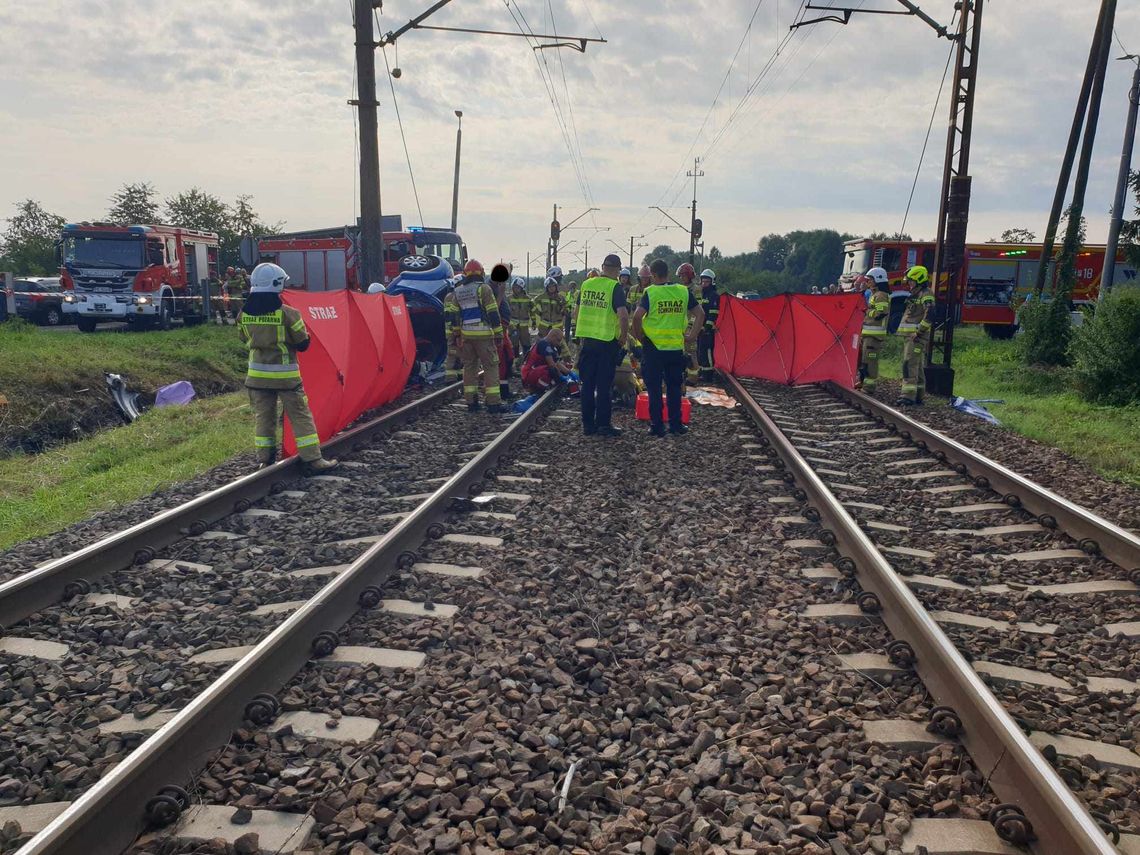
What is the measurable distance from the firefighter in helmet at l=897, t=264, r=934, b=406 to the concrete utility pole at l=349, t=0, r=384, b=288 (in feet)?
29.1

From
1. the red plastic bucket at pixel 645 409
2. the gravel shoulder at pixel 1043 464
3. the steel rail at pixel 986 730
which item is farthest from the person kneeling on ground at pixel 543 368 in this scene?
the steel rail at pixel 986 730

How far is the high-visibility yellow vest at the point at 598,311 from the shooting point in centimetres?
901

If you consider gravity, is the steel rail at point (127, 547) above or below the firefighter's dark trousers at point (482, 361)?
below

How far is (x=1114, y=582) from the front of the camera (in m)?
4.92

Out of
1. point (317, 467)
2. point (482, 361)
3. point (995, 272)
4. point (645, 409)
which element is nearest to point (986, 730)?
point (317, 467)

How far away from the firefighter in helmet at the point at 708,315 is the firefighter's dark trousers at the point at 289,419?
8.76 m

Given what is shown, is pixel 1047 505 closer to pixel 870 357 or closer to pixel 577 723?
pixel 577 723

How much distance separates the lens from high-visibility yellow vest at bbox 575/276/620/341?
9008mm

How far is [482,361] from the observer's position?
1119 centimetres

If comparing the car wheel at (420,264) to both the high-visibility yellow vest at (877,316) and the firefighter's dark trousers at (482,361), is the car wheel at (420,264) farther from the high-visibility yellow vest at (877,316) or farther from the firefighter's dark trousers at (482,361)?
the high-visibility yellow vest at (877,316)

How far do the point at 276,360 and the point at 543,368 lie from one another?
5387 millimetres

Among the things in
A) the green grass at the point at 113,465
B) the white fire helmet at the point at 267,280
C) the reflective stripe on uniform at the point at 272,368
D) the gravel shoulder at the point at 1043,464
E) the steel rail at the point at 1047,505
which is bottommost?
the green grass at the point at 113,465

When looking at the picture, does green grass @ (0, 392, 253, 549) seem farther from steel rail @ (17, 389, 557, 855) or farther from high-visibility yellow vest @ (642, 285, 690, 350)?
high-visibility yellow vest @ (642, 285, 690, 350)

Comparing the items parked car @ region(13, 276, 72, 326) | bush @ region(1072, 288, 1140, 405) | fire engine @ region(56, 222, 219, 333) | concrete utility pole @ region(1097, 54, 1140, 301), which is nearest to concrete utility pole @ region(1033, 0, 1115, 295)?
concrete utility pole @ region(1097, 54, 1140, 301)
